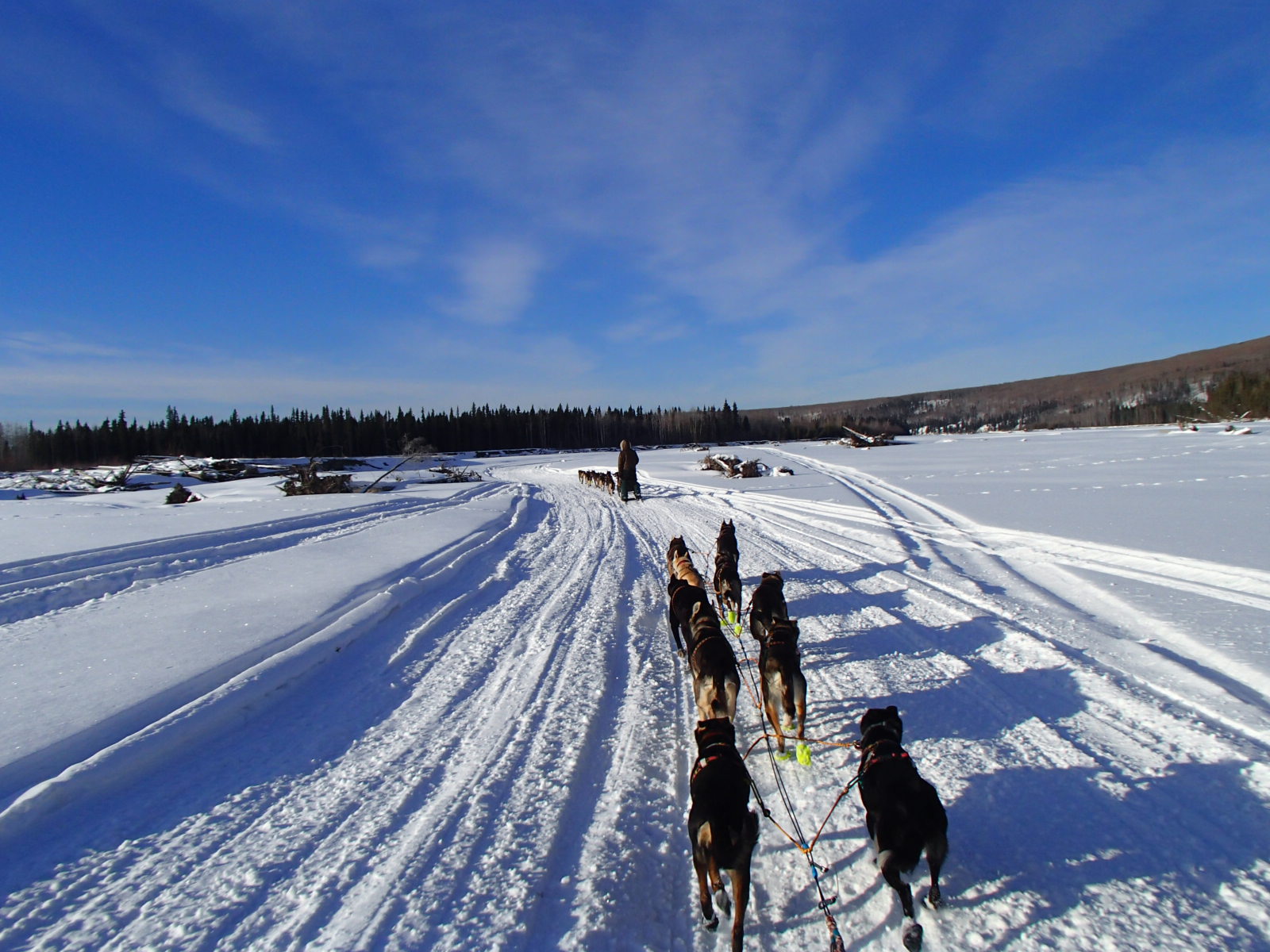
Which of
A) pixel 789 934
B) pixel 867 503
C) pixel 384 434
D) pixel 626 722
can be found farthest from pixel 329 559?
pixel 384 434

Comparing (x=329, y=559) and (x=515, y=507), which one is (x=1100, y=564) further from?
(x=515, y=507)

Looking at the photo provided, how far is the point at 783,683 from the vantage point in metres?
3.58

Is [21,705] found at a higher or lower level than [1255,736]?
higher

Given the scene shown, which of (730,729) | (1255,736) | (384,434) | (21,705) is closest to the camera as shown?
(730,729)

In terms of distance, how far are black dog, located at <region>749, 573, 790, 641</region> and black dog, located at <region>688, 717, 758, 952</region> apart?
8.66 feet

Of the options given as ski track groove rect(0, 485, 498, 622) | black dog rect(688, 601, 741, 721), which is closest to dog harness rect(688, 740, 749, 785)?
black dog rect(688, 601, 741, 721)

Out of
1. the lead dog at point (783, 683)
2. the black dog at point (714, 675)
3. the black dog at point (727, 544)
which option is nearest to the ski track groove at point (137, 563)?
the black dog at point (714, 675)

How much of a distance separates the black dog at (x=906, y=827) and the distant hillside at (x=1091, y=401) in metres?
73.1

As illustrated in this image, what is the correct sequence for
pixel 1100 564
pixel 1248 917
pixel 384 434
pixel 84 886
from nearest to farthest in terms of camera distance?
pixel 1248 917, pixel 84 886, pixel 1100 564, pixel 384 434

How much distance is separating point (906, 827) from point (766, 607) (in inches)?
114

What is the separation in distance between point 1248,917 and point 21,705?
6.43 m

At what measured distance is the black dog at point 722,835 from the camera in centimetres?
213

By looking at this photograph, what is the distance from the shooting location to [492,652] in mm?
5301

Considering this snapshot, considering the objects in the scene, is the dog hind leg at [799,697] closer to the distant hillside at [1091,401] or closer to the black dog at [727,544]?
the black dog at [727,544]
